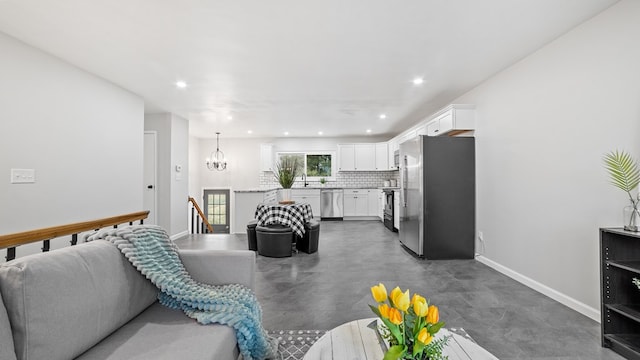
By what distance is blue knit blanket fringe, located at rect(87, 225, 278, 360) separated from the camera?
58.2 inches

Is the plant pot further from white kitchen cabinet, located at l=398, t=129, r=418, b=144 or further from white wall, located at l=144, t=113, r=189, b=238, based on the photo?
white kitchen cabinet, located at l=398, t=129, r=418, b=144

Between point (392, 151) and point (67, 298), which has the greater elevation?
point (392, 151)

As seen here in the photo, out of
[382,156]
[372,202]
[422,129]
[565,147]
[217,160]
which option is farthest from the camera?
[217,160]

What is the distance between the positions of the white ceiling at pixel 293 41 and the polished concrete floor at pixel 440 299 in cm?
255

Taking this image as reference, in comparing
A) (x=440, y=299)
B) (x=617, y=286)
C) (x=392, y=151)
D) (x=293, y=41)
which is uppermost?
(x=293, y=41)

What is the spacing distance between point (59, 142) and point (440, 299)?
4.52 m

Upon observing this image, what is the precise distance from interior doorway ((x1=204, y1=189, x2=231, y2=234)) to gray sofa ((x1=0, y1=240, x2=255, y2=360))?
25.2 feet

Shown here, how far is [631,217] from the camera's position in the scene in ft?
6.55

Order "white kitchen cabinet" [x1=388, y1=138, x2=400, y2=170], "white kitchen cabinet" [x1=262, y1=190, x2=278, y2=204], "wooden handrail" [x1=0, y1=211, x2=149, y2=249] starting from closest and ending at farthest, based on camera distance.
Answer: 1. "wooden handrail" [x1=0, y1=211, x2=149, y2=249]
2. "white kitchen cabinet" [x1=262, y1=190, x2=278, y2=204]
3. "white kitchen cabinet" [x1=388, y1=138, x2=400, y2=170]

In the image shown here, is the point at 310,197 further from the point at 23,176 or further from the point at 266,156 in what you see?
the point at 23,176

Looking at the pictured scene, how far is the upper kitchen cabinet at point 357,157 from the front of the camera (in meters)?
8.47

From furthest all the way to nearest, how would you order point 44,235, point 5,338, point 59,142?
point 59,142 < point 44,235 < point 5,338

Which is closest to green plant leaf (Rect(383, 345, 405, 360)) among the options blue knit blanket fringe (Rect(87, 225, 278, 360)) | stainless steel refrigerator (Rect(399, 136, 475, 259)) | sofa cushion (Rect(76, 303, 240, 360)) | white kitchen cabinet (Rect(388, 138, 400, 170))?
sofa cushion (Rect(76, 303, 240, 360))

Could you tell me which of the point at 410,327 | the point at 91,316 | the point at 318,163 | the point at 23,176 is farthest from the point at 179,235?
the point at 410,327
